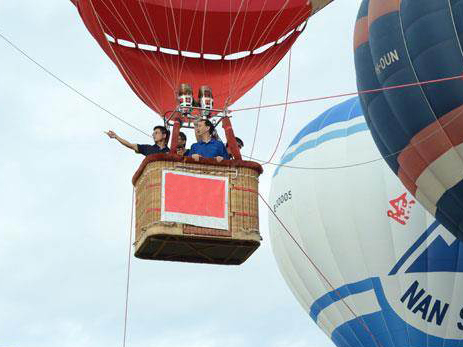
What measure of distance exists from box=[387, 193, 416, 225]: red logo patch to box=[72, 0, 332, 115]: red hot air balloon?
4291mm

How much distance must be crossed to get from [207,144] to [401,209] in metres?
5.87

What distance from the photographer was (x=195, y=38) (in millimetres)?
10742

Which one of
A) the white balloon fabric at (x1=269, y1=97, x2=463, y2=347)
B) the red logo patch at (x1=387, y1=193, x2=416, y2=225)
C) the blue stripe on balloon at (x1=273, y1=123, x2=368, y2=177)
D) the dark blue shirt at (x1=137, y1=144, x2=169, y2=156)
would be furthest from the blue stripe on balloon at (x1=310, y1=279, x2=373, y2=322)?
the dark blue shirt at (x1=137, y1=144, x2=169, y2=156)

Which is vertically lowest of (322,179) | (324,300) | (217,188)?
(217,188)

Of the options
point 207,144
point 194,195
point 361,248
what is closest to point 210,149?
point 207,144

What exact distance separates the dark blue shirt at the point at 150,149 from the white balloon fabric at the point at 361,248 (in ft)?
17.0

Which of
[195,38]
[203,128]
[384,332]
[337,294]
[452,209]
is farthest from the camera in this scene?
[337,294]

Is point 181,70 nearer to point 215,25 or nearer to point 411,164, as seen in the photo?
point 215,25

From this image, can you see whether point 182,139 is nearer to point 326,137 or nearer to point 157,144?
point 157,144

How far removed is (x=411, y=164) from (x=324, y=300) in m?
4.00

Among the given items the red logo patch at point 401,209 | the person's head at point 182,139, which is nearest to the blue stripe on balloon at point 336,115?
the red logo patch at point 401,209

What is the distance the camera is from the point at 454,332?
47.4 feet

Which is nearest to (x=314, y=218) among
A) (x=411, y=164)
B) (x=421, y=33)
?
(x=411, y=164)

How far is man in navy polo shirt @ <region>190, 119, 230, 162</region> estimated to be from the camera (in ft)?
30.1
